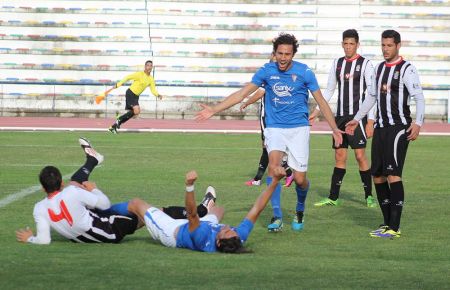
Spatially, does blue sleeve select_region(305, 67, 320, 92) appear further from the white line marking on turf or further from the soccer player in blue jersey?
the white line marking on turf

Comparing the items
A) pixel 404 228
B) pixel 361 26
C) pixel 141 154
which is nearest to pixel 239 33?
pixel 361 26

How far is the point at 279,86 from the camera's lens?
35.7 ft

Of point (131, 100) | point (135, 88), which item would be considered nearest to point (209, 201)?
point (131, 100)

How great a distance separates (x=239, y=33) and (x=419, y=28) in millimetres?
7096

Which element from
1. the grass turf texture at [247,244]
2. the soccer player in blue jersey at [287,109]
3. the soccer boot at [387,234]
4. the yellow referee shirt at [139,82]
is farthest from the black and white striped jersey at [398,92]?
the yellow referee shirt at [139,82]

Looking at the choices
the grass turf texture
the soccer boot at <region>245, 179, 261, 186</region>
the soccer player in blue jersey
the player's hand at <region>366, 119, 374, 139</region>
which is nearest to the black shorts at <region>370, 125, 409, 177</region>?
the soccer player in blue jersey

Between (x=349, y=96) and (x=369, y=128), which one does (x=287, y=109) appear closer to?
(x=369, y=128)

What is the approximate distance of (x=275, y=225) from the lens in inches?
430

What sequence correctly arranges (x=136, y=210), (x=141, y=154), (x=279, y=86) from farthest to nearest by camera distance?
(x=141, y=154), (x=279, y=86), (x=136, y=210)

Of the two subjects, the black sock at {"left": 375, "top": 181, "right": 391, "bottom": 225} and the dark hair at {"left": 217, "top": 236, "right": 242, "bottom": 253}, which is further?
the black sock at {"left": 375, "top": 181, "right": 391, "bottom": 225}

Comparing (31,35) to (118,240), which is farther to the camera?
(31,35)

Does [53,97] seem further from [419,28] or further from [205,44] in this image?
[419,28]

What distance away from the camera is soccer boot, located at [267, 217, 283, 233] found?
10.9m

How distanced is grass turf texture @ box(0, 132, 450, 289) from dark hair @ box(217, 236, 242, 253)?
137 millimetres
